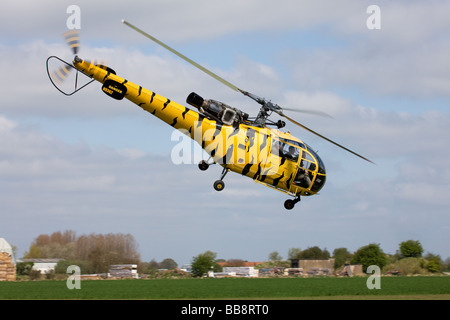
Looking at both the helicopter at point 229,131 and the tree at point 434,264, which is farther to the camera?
the tree at point 434,264

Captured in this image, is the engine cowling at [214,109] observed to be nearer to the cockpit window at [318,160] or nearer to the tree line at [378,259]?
the cockpit window at [318,160]

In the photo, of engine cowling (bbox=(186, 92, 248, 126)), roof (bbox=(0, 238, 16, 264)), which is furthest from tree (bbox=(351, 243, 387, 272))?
engine cowling (bbox=(186, 92, 248, 126))

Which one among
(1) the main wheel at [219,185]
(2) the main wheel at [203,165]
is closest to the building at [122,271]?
(2) the main wheel at [203,165]

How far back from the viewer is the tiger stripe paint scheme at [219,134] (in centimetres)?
3488

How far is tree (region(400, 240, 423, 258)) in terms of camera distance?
8738 cm

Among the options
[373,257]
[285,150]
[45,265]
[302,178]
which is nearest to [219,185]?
[285,150]

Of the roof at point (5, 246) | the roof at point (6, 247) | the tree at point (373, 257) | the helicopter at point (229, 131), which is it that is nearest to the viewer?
the helicopter at point (229, 131)

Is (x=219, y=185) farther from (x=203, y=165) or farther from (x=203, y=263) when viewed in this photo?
(x=203, y=263)

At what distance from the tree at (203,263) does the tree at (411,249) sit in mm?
26230

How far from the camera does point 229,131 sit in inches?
1415

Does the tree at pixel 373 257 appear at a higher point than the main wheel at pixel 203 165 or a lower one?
lower

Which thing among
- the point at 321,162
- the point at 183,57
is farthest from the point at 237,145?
the point at 183,57
